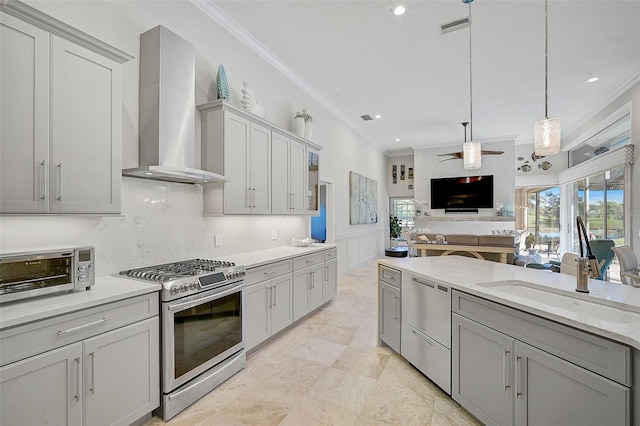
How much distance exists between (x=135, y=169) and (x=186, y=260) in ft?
3.27

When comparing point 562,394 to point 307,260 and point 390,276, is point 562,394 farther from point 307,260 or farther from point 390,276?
point 307,260

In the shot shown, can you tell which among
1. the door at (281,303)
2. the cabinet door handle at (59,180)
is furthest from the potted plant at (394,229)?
the cabinet door handle at (59,180)

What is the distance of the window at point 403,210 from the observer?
10.1 meters

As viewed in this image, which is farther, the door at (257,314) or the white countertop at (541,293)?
the door at (257,314)

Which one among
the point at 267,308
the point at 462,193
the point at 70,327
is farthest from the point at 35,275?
the point at 462,193

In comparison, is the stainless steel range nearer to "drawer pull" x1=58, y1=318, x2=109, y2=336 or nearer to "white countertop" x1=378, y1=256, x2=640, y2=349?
"drawer pull" x1=58, y1=318, x2=109, y2=336

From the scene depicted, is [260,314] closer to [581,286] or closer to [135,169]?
[135,169]

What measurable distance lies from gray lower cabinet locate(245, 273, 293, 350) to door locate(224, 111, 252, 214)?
826mm

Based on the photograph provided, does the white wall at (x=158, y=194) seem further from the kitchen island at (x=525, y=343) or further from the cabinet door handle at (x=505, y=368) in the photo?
the cabinet door handle at (x=505, y=368)

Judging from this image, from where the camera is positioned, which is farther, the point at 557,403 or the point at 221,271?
the point at 221,271

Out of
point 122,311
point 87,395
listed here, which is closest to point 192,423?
point 87,395

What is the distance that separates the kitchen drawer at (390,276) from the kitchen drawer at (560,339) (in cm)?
85

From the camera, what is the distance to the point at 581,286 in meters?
1.75

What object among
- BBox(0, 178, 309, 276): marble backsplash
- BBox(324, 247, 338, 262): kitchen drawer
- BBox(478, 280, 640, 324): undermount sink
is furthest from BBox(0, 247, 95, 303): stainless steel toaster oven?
BBox(324, 247, 338, 262): kitchen drawer
